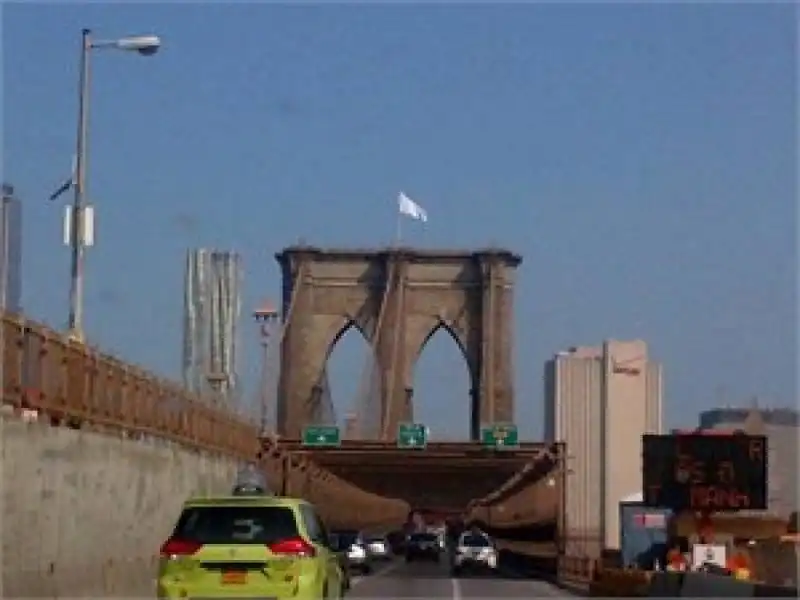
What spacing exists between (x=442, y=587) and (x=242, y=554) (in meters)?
28.9

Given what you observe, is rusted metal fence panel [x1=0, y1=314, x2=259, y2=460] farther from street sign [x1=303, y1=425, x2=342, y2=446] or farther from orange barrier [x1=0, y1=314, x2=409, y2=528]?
street sign [x1=303, y1=425, x2=342, y2=446]

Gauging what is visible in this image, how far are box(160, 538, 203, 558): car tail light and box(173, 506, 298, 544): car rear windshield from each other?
55mm

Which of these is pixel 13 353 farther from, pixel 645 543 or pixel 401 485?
pixel 401 485

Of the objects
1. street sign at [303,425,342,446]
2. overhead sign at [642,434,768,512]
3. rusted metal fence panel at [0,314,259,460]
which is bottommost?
overhead sign at [642,434,768,512]

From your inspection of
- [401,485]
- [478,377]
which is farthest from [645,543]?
[478,377]

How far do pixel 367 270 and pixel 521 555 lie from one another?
77.0 metres

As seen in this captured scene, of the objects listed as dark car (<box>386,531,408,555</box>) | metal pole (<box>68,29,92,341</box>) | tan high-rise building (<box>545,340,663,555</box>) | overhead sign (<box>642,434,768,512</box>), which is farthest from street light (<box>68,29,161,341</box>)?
tan high-rise building (<box>545,340,663,555</box>)

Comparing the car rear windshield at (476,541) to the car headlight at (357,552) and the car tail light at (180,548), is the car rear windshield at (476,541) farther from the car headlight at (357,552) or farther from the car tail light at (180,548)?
the car tail light at (180,548)

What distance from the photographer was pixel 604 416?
147 m

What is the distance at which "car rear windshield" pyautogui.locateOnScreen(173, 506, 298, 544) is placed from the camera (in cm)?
2055

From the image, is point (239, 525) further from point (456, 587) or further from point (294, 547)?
point (456, 587)

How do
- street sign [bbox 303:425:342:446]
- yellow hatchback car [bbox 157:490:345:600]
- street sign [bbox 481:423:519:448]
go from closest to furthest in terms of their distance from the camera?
1. yellow hatchback car [bbox 157:490:345:600]
2. street sign [bbox 481:423:519:448]
3. street sign [bbox 303:425:342:446]

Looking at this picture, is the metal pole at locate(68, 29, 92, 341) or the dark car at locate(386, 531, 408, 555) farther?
the dark car at locate(386, 531, 408, 555)

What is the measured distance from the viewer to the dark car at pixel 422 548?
3297 inches
